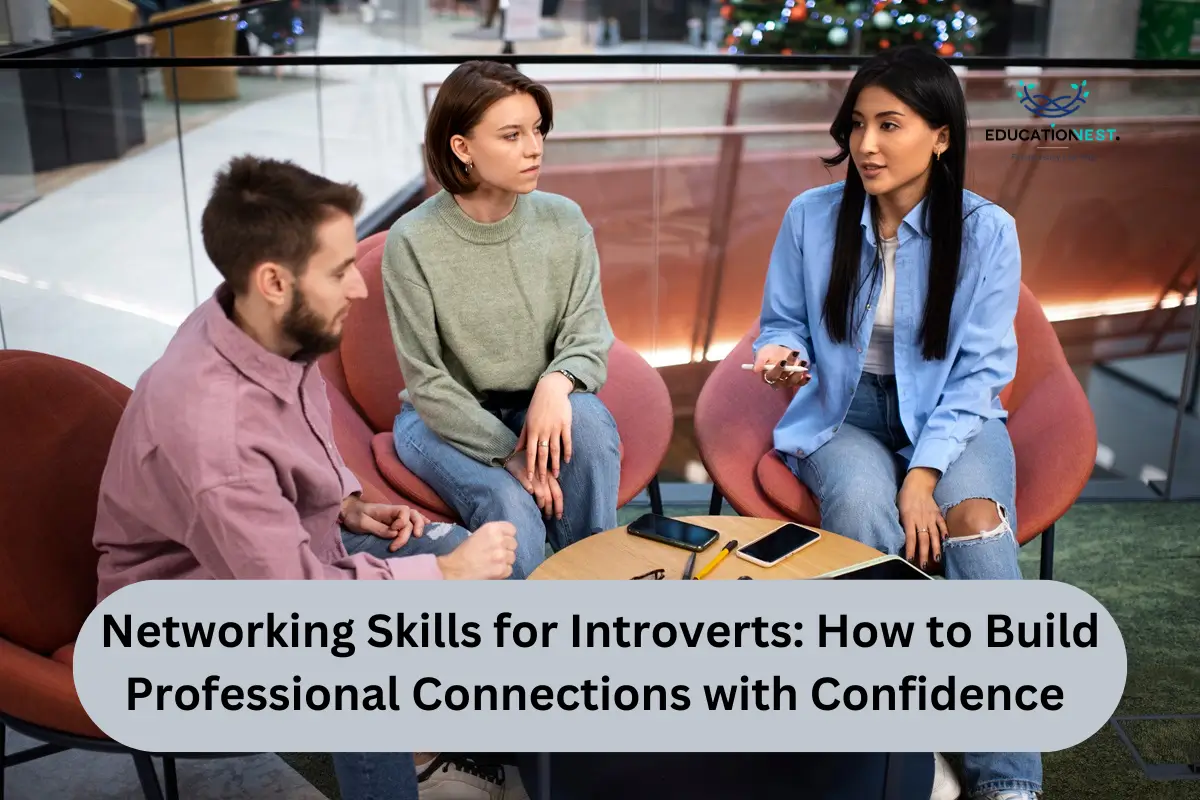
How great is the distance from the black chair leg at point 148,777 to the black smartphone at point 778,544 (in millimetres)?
1072

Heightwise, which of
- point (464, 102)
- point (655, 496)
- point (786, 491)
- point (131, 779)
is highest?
point (464, 102)

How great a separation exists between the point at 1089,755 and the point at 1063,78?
6.33ft

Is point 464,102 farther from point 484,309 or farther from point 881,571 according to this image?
point 881,571

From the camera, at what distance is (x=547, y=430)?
8.10ft

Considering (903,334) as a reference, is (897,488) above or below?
below

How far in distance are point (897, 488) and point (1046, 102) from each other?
4.99ft

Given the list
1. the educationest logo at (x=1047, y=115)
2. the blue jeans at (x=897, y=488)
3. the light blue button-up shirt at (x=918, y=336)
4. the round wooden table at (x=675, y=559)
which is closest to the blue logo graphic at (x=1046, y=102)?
the educationest logo at (x=1047, y=115)

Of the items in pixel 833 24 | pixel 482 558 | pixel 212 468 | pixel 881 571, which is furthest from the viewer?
pixel 833 24

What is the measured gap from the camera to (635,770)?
6.86 feet

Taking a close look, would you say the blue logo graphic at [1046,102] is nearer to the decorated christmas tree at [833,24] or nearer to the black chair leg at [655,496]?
the black chair leg at [655,496]

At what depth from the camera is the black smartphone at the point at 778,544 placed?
7.14ft

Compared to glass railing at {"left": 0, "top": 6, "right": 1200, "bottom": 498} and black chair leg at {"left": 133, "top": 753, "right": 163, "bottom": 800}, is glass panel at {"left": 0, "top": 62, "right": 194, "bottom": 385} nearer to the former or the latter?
glass railing at {"left": 0, "top": 6, "right": 1200, "bottom": 498}

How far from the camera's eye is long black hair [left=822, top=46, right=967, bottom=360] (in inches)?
95.9

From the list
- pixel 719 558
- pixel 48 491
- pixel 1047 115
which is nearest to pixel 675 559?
pixel 719 558
